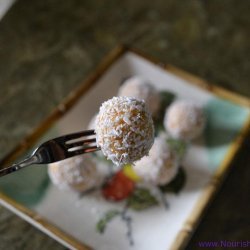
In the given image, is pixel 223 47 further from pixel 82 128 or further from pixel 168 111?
pixel 82 128

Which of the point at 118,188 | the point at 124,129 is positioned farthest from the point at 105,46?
the point at 124,129

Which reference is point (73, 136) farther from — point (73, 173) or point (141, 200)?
point (141, 200)

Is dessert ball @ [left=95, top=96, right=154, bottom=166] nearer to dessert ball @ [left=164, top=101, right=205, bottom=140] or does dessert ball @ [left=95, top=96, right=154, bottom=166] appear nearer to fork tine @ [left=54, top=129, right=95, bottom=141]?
fork tine @ [left=54, top=129, right=95, bottom=141]

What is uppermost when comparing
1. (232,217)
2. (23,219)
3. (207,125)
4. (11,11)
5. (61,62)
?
(11,11)

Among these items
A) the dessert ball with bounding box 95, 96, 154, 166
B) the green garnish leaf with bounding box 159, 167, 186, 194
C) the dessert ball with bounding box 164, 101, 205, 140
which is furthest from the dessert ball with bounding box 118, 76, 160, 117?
the dessert ball with bounding box 95, 96, 154, 166

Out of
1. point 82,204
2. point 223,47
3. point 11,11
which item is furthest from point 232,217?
point 11,11

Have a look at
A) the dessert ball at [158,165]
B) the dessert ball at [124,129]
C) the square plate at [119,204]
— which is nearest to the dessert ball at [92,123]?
the square plate at [119,204]
